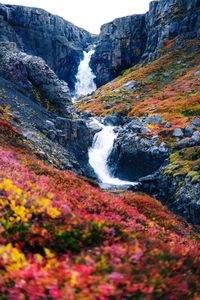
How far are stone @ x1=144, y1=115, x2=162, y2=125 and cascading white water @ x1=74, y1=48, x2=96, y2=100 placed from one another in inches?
3138

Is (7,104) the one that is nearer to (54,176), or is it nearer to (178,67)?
(54,176)

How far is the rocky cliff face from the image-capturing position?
10562 centimetres

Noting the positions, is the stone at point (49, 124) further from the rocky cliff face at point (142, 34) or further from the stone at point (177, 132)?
the rocky cliff face at point (142, 34)

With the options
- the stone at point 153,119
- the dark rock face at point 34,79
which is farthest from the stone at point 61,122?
the stone at point 153,119

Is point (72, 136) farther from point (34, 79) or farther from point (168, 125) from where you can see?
point (168, 125)

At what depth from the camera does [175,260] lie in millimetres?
6707

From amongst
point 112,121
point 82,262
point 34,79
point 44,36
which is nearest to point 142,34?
point 44,36

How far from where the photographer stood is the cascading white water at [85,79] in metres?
141

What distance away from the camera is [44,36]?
135625 mm

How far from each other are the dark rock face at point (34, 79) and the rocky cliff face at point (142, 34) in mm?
71489

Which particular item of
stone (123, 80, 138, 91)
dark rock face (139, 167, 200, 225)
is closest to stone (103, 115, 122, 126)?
stone (123, 80, 138, 91)

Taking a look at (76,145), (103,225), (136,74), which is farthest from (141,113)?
(103,225)

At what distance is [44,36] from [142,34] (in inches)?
1633

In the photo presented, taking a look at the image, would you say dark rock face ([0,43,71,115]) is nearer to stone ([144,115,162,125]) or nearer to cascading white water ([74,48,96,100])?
stone ([144,115,162,125])
